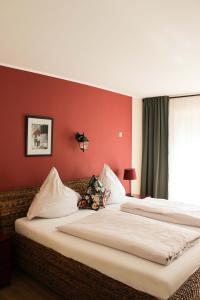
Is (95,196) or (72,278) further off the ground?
(95,196)

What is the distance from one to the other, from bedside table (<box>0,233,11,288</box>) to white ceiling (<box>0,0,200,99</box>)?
2016 mm

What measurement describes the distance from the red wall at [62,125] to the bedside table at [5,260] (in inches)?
27.6

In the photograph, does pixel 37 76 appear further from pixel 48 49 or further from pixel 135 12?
pixel 135 12

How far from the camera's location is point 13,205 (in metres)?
3.06

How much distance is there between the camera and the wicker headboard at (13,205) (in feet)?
9.73

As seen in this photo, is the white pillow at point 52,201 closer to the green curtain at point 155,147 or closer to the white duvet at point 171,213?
the white duvet at point 171,213

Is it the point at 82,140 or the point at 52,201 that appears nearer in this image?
the point at 52,201

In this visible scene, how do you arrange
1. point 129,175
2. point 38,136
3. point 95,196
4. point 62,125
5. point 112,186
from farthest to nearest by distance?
1. point 129,175
2. point 112,186
3. point 62,125
4. point 95,196
5. point 38,136

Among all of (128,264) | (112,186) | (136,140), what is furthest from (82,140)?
(128,264)

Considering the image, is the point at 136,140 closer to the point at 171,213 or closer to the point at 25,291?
the point at 171,213

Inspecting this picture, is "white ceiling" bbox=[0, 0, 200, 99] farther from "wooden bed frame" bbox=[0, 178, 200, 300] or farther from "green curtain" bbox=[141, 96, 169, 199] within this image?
"wooden bed frame" bbox=[0, 178, 200, 300]

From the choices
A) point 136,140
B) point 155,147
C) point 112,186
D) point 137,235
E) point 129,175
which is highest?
point 136,140

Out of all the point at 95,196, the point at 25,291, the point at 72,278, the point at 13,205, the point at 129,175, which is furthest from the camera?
the point at 129,175

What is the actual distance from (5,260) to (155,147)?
3.46 m
